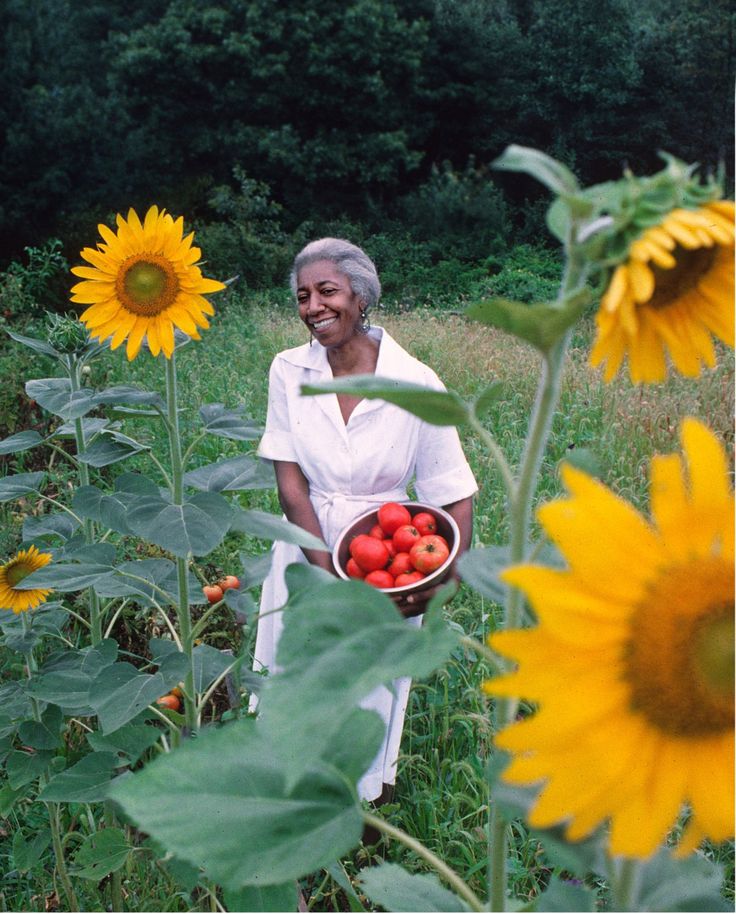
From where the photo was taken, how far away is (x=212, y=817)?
0.44 m

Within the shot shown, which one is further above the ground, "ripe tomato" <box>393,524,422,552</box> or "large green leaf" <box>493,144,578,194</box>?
"large green leaf" <box>493,144,578,194</box>

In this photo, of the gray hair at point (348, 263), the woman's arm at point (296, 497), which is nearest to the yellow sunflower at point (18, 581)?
the woman's arm at point (296, 497)

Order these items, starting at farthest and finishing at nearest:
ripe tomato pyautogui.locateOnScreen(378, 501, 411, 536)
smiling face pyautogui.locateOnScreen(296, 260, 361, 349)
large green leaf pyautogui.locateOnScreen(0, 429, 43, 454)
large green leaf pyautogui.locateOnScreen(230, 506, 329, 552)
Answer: smiling face pyautogui.locateOnScreen(296, 260, 361, 349)
ripe tomato pyautogui.locateOnScreen(378, 501, 411, 536)
large green leaf pyautogui.locateOnScreen(0, 429, 43, 454)
large green leaf pyautogui.locateOnScreen(230, 506, 329, 552)

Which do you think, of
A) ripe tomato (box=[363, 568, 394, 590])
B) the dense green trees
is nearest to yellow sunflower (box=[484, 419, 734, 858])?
ripe tomato (box=[363, 568, 394, 590])

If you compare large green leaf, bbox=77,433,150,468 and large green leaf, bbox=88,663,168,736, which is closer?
large green leaf, bbox=88,663,168,736

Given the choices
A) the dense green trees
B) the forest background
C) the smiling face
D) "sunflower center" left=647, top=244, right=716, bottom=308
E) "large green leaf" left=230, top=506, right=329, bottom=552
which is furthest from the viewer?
the forest background

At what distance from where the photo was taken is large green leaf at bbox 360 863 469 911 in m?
0.52

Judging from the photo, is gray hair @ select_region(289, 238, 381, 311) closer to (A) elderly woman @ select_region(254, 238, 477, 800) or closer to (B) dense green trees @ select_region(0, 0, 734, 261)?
(A) elderly woman @ select_region(254, 238, 477, 800)

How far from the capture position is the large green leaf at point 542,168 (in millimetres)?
400

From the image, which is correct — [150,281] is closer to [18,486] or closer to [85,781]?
[18,486]

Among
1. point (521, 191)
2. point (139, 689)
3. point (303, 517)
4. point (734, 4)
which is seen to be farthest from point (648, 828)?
point (521, 191)

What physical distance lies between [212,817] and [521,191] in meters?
9.13

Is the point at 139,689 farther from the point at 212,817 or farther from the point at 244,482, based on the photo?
the point at 212,817

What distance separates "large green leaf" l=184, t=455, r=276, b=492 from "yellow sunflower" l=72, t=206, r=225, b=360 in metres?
0.18
